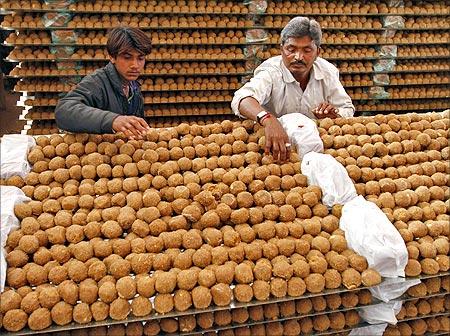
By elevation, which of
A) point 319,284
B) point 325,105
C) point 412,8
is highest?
point 412,8

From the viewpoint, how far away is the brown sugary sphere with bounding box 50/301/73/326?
1433 millimetres

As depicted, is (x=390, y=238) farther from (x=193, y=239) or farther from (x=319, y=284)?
(x=193, y=239)

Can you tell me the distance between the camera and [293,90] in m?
2.75

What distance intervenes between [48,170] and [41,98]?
10.6ft

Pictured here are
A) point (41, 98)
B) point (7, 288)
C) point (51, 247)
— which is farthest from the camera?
point (41, 98)

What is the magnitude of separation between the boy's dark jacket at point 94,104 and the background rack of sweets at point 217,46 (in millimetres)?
2283

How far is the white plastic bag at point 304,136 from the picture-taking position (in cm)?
212

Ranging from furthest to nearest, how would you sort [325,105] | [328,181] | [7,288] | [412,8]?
[412,8], [325,105], [328,181], [7,288]

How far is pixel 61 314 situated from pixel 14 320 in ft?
0.53

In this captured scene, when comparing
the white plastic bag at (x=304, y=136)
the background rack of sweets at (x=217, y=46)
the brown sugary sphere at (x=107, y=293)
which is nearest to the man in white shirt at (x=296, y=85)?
the white plastic bag at (x=304, y=136)

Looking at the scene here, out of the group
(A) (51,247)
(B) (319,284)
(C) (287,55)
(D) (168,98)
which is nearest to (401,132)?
(C) (287,55)

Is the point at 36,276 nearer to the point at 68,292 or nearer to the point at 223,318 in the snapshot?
the point at 68,292

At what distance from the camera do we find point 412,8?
17.8ft

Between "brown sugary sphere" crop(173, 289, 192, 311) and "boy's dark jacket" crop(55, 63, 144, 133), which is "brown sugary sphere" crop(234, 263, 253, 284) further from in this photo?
"boy's dark jacket" crop(55, 63, 144, 133)
